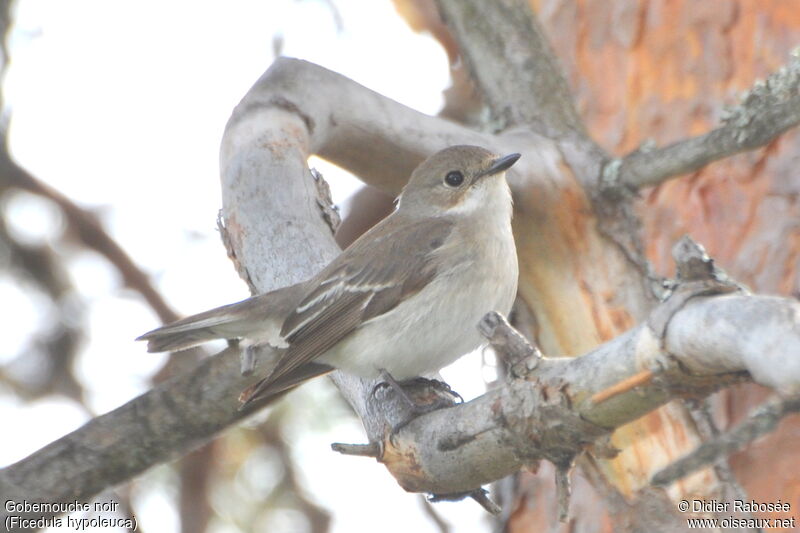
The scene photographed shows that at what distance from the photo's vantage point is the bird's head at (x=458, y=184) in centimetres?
477

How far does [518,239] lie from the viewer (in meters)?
5.01

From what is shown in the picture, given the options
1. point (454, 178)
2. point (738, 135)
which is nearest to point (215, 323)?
point (454, 178)

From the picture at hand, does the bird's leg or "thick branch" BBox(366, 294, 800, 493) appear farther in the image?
the bird's leg

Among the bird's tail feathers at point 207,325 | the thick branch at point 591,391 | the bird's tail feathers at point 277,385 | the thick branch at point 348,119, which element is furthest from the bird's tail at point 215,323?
the thick branch at point 591,391

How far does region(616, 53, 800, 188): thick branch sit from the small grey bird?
604 mm

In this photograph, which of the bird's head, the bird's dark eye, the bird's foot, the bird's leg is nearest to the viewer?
the bird's foot

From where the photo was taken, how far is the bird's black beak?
462 centimetres

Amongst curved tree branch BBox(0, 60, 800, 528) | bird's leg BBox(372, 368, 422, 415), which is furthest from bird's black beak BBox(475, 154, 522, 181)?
bird's leg BBox(372, 368, 422, 415)

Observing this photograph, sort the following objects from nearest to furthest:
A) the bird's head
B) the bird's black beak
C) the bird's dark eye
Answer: the bird's black beak, the bird's head, the bird's dark eye

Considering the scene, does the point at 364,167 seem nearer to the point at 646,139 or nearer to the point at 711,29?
the point at 646,139

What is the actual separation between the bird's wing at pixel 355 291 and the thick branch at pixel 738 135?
3.08ft

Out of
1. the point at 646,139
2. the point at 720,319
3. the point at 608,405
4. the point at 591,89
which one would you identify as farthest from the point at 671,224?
the point at 720,319

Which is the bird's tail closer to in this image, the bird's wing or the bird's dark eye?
the bird's wing

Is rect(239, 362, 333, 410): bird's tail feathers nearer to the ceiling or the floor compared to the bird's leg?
nearer to the ceiling
